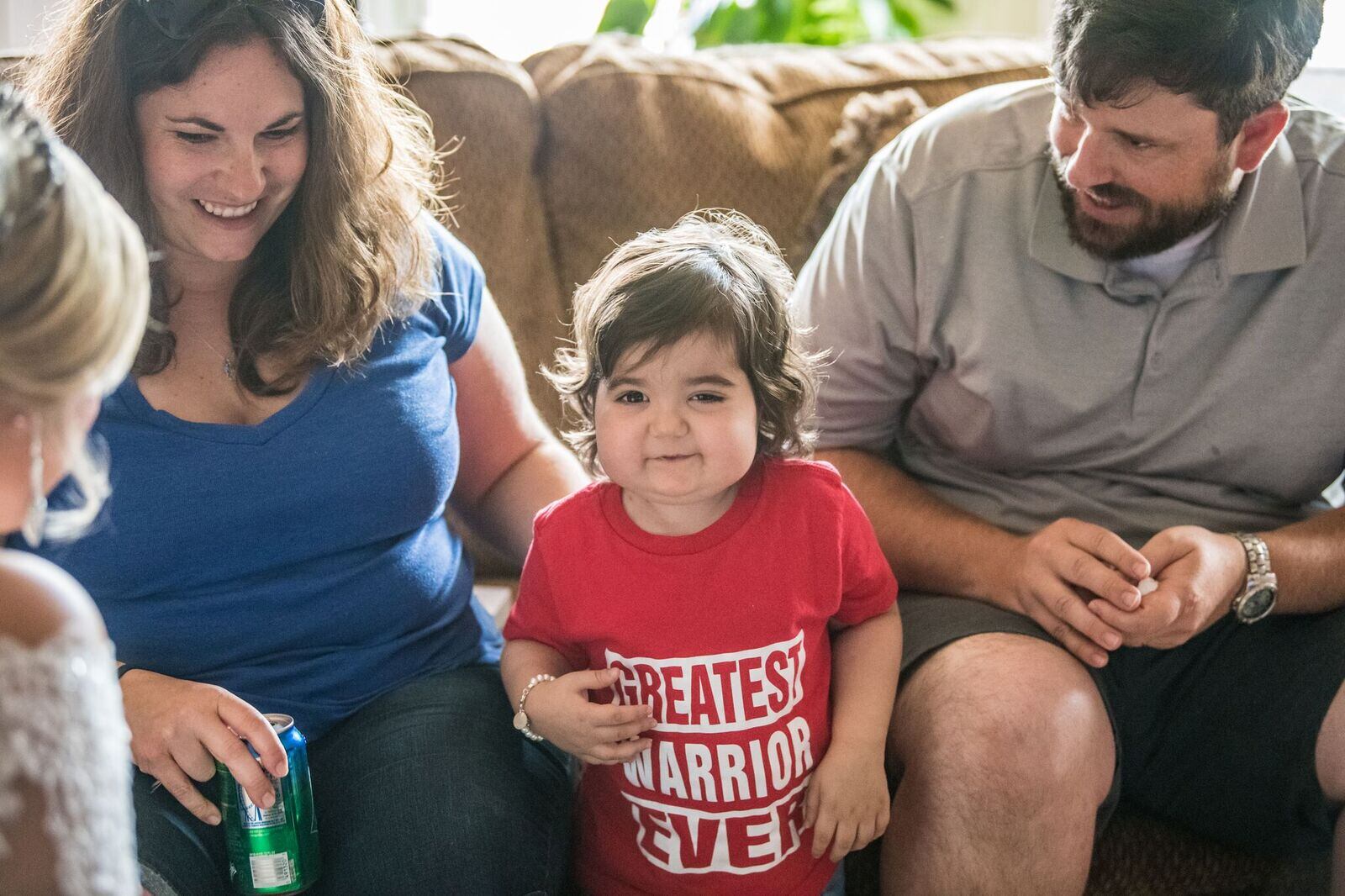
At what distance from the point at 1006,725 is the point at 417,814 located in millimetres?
565

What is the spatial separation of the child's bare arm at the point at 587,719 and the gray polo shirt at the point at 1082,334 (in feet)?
1.73

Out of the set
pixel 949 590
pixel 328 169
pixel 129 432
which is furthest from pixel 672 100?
pixel 129 432

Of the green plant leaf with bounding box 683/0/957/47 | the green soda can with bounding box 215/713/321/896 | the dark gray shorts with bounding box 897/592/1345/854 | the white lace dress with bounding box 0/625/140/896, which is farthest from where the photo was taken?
the green plant leaf with bounding box 683/0/957/47

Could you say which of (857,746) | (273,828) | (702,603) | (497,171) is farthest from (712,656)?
(497,171)

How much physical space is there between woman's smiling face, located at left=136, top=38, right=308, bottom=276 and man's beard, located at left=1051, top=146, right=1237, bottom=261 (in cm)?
85

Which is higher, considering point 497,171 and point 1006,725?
point 497,171

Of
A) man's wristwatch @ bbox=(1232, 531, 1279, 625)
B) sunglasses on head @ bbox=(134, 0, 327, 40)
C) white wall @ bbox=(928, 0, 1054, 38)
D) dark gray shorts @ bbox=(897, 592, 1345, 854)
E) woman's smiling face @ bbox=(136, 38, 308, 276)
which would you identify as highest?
sunglasses on head @ bbox=(134, 0, 327, 40)

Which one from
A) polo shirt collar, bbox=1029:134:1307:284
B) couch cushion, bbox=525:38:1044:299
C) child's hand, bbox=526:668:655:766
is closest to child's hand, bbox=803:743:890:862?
child's hand, bbox=526:668:655:766

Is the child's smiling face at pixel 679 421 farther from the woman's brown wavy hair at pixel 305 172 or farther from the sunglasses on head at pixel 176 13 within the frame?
the sunglasses on head at pixel 176 13

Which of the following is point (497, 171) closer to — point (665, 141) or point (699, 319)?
point (665, 141)

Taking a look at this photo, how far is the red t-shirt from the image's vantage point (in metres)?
1.20

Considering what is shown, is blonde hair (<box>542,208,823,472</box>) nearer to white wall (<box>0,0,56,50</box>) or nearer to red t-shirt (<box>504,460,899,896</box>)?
red t-shirt (<box>504,460,899,896</box>)

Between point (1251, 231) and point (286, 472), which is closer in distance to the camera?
point (286, 472)

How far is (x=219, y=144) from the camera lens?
4.06 ft
